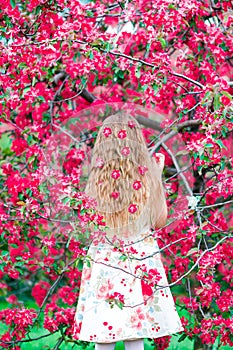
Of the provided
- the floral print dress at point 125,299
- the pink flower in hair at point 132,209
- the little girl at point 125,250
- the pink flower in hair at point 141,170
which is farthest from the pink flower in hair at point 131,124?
the floral print dress at point 125,299

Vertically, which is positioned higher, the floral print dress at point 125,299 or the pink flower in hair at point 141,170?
the pink flower in hair at point 141,170

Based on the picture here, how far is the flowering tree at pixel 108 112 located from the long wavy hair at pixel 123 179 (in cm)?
9

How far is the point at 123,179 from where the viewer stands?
3.05 metres

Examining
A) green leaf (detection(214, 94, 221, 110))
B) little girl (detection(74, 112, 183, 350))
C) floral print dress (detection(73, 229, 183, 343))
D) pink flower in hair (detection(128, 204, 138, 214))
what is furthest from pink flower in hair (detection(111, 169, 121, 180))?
green leaf (detection(214, 94, 221, 110))

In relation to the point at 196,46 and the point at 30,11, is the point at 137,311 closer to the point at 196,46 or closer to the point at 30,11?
the point at 196,46

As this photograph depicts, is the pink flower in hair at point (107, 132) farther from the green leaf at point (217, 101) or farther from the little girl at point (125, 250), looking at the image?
the green leaf at point (217, 101)

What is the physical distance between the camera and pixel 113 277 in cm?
318

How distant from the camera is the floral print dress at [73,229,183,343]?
3154 millimetres

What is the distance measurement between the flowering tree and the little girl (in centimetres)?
9

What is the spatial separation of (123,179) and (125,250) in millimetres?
313

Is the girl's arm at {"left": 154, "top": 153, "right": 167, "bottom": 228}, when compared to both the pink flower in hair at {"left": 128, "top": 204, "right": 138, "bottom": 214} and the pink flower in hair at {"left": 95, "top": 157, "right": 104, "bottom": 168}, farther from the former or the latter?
the pink flower in hair at {"left": 95, "top": 157, "right": 104, "bottom": 168}

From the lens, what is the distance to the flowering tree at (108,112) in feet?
10.1

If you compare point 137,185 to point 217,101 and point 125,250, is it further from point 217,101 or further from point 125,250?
point 217,101

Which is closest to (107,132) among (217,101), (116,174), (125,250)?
(116,174)
